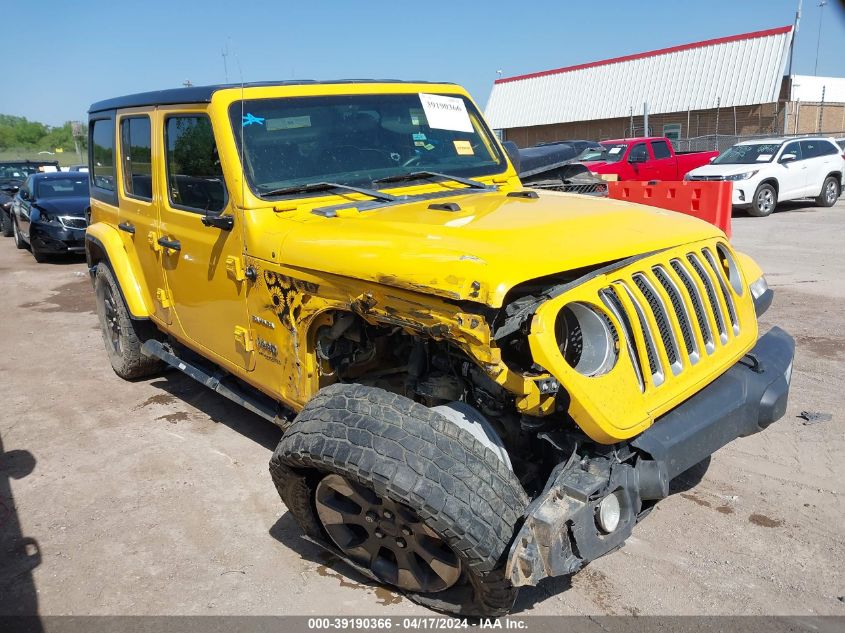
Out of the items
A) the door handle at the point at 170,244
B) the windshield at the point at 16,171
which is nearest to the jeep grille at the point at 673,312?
the door handle at the point at 170,244

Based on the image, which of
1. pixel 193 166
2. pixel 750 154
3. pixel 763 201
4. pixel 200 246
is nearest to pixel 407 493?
pixel 200 246

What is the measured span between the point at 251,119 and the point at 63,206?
1046 centimetres

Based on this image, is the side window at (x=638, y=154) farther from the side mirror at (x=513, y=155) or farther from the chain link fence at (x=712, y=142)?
the side mirror at (x=513, y=155)

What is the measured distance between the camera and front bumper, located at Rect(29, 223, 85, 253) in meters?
12.2

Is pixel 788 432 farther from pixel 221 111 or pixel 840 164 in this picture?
pixel 840 164

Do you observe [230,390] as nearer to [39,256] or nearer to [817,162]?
[39,256]

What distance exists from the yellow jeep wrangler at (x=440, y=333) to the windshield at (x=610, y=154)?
1422 centimetres

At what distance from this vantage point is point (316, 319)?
320 centimetres

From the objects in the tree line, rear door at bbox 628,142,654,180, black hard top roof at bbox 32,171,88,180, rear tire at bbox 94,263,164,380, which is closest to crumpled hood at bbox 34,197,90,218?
black hard top roof at bbox 32,171,88,180

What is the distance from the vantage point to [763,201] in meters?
14.7

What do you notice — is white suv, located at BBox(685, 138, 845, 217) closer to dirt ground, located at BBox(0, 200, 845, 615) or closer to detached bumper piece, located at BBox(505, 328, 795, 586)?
dirt ground, located at BBox(0, 200, 845, 615)

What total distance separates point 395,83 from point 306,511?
8.42ft

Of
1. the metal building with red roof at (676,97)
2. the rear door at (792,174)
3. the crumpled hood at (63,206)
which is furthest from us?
the metal building with red roof at (676,97)

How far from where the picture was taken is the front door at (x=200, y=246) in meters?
3.68
